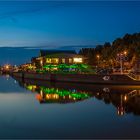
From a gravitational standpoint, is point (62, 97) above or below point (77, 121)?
below

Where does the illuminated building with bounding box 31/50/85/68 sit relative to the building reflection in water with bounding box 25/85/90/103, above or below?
above

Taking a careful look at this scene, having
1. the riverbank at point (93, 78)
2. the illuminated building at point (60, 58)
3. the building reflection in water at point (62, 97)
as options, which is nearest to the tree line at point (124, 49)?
the riverbank at point (93, 78)

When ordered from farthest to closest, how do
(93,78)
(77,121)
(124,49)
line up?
1. (124,49)
2. (93,78)
3. (77,121)

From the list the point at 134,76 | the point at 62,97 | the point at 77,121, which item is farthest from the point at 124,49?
the point at 77,121

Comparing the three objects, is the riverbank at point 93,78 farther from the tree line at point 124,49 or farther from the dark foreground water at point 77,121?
the dark foreground water at point 77,121

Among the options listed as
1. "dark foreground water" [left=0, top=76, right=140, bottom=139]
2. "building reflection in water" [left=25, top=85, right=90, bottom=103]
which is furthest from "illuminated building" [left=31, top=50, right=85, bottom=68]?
"dark foreground water" [left=0, top=76, right=140, bottom=139]

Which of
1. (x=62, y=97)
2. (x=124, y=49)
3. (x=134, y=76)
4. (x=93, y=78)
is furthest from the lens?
(x=124, y=49)

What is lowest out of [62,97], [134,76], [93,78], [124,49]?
[62,97]

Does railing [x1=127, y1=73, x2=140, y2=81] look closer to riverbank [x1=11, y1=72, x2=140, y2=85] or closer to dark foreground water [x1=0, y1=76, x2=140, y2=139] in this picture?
riverbank [x1=11, y1=72, x2=140, y2=85]

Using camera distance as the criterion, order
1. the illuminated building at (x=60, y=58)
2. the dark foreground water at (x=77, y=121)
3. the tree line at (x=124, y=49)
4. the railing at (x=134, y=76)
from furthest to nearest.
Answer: the illuminated building at (x=60, y=58), the tree line at (x=124, y=49), the railing at (x=134, y=76), the dark foreground water at (x=77, y=121)

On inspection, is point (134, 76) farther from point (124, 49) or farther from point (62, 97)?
point (124, 49)

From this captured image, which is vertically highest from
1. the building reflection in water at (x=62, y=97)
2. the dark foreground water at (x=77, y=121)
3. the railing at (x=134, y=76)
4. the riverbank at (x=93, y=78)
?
the railing at (x=134, y=76)

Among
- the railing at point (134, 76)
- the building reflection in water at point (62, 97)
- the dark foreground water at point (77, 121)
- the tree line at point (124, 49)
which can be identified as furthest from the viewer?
the tree line at point (124, 49)

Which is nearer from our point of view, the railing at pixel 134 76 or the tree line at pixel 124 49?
the railing at pixel 134 76
